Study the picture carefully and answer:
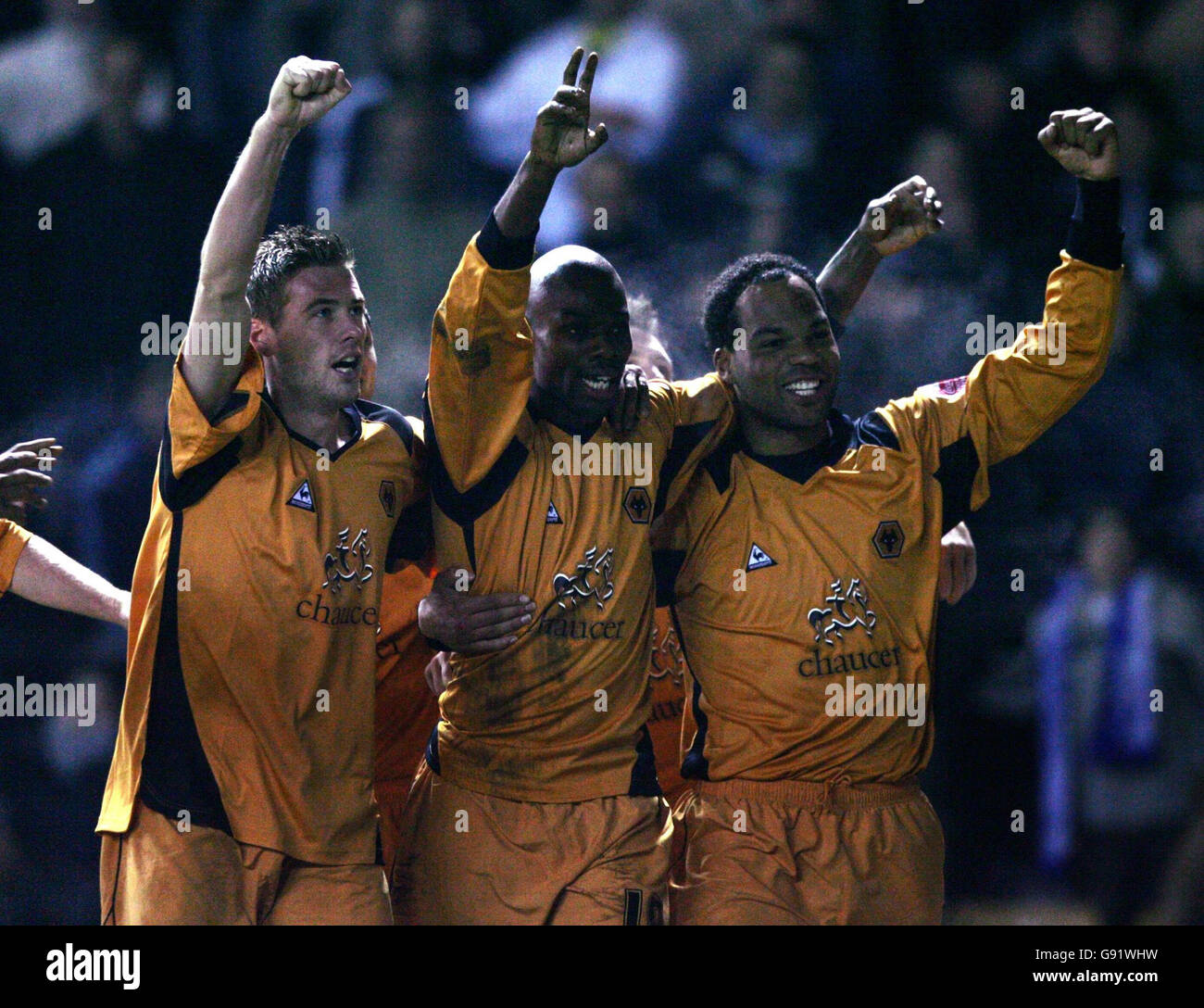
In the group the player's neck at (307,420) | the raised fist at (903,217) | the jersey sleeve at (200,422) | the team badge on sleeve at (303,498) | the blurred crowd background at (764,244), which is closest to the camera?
the jersey sleeve at (200,422)

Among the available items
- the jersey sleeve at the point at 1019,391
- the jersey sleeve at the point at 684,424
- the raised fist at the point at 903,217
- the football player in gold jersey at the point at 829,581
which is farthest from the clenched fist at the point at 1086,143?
the jersey sleeve at the point at 684,424

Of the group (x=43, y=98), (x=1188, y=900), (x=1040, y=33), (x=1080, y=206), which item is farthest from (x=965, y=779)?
(x=43, y=98)

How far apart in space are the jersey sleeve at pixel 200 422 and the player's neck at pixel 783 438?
117 centimetres

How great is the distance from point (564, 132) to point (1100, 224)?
1.30 m

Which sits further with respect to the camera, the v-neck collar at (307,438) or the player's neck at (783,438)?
the player's neck at (783,438)

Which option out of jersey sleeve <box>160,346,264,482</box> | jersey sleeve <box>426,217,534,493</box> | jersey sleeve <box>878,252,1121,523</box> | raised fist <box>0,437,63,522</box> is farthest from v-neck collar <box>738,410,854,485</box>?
raised fist <box>0,437,63,522</box>

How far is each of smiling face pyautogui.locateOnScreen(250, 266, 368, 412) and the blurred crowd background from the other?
175 cm

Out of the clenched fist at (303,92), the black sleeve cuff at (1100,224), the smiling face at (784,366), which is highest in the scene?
the clenched fist at (303,92)

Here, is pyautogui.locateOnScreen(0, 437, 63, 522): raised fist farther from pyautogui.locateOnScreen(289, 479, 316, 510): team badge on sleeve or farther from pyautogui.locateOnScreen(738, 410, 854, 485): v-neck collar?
pyautogui.locateOnScreen(738, 410, 854, 485): v-neck collar

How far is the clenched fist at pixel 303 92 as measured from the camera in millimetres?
3072

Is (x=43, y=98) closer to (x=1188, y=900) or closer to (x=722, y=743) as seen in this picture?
(x=722, y=743)

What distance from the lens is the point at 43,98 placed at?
5.71 metres

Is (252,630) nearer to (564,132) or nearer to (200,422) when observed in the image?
(200,422)

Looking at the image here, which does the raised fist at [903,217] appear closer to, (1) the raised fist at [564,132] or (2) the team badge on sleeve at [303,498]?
(1) the raised fist at [564,132]
